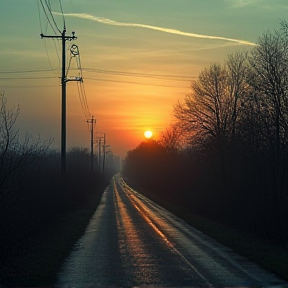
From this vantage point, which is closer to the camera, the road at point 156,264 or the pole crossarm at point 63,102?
the road at point 156,264

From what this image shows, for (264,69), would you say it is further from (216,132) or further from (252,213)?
(216,132)

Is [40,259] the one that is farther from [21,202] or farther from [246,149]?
[246,149]

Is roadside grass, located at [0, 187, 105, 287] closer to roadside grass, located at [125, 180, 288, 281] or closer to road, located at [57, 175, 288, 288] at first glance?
road, located at [57, 175, 288, 288]

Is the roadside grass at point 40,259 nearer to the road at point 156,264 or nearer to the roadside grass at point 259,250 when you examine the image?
the road at point 156,264

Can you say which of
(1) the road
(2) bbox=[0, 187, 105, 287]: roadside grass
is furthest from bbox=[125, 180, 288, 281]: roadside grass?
(2) bbox=[0, 187, 105, 287]: roadside grass

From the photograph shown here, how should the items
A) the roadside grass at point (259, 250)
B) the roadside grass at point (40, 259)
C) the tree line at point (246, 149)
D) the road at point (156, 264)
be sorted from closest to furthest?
1. the road at point (156, 264)
2. the roadside grass at point (40, 259)
3. the roadside grass at point (259, 250)
4. the tree line at point (246, 149)

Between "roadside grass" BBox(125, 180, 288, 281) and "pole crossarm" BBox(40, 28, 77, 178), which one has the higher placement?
"pole crossarm" BBox(40, 28, 77, 178)

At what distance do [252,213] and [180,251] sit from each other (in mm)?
14523

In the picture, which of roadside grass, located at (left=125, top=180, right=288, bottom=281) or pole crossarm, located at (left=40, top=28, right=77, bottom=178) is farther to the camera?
pole crossarm, located at (left=40, top=28, right=77, bottom=178)

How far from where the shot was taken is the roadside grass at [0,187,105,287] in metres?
11.5

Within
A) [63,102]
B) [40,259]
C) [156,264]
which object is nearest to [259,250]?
[156,264]

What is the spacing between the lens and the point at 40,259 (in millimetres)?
14500

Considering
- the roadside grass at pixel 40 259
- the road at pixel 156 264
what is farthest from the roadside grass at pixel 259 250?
the roadside grass at pixel 40 259

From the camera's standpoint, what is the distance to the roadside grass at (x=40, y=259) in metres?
11.5
